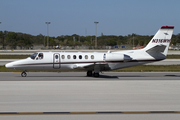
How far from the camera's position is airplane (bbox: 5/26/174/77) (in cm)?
2036

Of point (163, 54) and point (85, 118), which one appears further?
point (163, 54)

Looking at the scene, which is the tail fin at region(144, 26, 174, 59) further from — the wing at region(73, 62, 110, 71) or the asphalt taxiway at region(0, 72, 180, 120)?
the asphalt taxiway at region(0, 72, 180, 120)

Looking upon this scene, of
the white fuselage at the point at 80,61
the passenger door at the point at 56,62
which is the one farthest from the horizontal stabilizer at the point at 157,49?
the passenger door at the point at 56,62

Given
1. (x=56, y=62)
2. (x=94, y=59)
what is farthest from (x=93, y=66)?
(x=56, y=62)

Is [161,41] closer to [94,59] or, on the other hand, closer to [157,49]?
[157,49]

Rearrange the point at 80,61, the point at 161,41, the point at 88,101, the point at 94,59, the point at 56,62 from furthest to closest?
the point at 161,41 < the point at 94,59 < the point at 80,61 < the point at 56,62 < the point at 88,101

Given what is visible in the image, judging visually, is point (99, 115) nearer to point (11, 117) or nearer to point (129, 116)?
point (129, 116)

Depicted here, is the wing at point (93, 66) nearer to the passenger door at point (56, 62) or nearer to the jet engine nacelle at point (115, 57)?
the jet engine nacelle at point (115, 57)

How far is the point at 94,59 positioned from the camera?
20.9m

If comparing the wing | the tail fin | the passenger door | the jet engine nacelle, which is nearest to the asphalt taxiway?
the wing

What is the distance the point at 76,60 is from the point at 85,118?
12.6 m

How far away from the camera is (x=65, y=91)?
13.1 m

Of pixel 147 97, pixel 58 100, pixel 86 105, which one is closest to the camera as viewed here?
pixel 86 105

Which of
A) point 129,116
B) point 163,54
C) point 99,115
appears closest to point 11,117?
point 99,115
